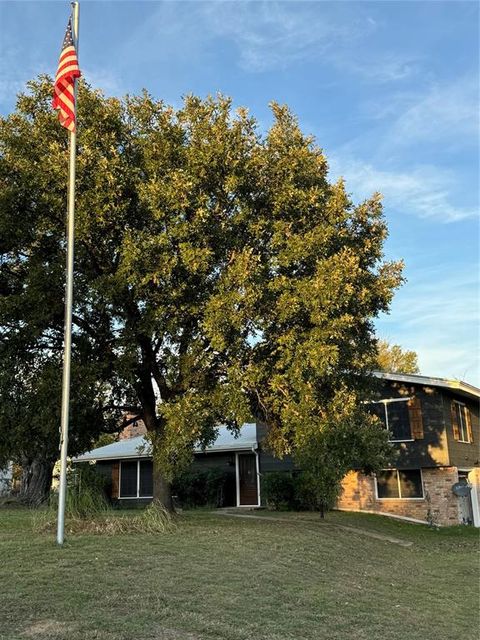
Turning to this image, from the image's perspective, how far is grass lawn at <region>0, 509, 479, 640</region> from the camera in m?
6.34

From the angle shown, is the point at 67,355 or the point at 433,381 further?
the point at 433,381

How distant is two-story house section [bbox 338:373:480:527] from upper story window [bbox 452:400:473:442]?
0.04 meters

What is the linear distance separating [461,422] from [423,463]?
3.14 meters

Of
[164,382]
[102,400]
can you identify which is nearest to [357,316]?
[164,382]

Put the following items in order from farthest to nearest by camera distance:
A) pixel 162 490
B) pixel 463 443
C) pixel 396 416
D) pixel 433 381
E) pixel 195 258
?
pixel 463 443
pixel 396 416
pixel 433 381
pixel 162 490
pixel 195 258

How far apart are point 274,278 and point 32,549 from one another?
21.0ft

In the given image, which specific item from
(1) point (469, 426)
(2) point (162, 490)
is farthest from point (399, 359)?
(2) point (162, 490)

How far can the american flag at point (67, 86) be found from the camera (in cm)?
1080

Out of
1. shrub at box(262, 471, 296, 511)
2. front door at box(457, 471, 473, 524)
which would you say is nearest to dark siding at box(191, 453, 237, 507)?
shrub at box(262, 471, 296, 511)

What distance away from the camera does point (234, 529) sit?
13156 mm

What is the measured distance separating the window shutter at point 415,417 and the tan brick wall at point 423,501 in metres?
1.33

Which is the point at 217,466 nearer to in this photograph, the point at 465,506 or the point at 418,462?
the point at 418,462

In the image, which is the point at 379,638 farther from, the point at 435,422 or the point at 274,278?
the point at 435,422

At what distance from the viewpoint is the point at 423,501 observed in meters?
22.3
